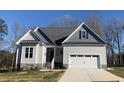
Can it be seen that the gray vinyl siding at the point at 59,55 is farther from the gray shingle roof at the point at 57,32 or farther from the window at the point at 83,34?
the window at the point at 83,34

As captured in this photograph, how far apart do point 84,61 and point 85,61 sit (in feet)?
0.45

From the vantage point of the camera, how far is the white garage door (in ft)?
81.8

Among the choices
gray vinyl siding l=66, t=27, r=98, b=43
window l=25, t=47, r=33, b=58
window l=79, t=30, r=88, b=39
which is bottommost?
window l=25, t=47, r=33, b=58

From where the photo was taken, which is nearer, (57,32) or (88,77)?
(88,77)

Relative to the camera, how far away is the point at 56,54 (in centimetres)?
2714

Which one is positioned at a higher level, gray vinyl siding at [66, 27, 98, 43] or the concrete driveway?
gray vinyl siding at [66, 27, 98, 43]

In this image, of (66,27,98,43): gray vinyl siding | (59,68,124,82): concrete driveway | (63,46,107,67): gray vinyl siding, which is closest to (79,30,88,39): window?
(66,27,98,43): gray vinyl siding

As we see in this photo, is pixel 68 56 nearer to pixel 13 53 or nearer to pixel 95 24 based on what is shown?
pixel 13 53

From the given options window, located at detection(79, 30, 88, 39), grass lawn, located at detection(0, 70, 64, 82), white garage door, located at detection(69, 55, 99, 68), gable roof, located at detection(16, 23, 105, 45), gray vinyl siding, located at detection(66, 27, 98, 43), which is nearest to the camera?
grass lawn, located at detection(0, 70, 64, 82)

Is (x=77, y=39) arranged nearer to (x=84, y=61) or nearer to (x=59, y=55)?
(x=84, y=61)

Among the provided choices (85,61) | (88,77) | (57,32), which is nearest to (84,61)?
(85,61)

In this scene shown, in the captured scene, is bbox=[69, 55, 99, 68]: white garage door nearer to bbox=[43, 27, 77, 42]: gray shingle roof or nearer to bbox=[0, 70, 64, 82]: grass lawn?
bbox=[43, 27, 77, 42]: gray shingle roof

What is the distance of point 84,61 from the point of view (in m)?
25.0

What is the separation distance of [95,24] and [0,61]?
76.9 feet
